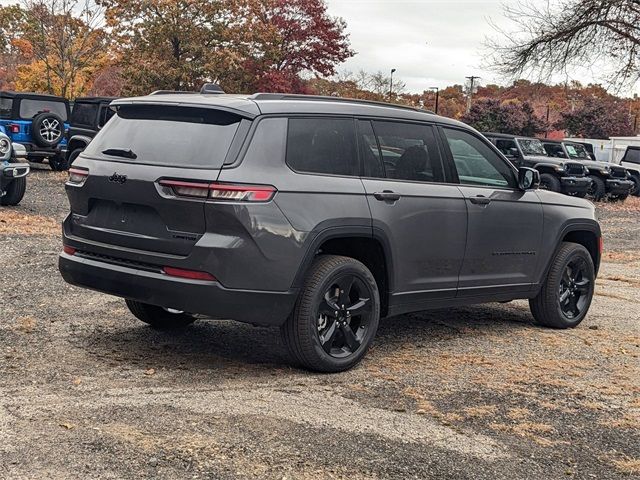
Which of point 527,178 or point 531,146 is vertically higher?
point 531,146

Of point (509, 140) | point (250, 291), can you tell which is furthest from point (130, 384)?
point (509, 140)

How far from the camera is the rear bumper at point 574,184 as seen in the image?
23.0m

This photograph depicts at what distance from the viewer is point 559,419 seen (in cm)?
480

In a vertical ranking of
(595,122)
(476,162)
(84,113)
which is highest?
(595,122)

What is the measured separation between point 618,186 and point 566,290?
18.9 m

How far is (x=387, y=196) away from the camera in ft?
18.6

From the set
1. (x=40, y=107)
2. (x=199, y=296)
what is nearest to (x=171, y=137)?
(x=199, y=296)

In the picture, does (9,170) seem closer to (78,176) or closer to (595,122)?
(78,176)

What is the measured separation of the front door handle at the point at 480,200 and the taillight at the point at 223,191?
6.31ft

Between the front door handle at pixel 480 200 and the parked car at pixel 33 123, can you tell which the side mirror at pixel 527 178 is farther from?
the parked car at pixel 33 123

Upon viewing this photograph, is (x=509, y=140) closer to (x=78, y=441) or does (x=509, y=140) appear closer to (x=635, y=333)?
(x=635, y=333)

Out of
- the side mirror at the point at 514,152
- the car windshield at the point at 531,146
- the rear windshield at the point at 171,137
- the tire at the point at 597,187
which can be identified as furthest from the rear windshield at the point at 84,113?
the rear windshield at the point at 171,137

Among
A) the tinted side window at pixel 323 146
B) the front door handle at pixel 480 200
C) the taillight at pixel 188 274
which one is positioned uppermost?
the tinted side window at pixel 323 146

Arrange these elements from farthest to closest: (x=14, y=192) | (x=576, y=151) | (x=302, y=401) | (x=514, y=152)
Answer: (x=576, y=151) → (x=514, y=152) → (x=14, y=192) → (x=302, y=401)
